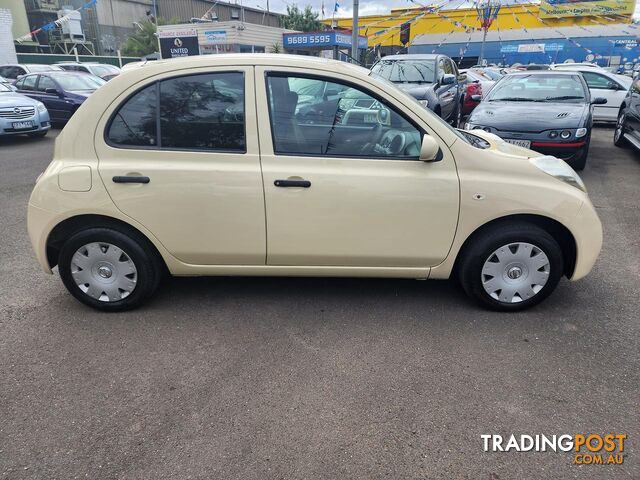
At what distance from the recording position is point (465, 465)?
2223mm

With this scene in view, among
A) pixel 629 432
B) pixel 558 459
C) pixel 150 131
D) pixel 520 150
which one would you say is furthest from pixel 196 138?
pixel 629 432

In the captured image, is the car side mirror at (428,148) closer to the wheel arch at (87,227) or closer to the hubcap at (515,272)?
the hubcap at (515,272)

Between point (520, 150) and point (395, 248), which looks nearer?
point (395, 248)

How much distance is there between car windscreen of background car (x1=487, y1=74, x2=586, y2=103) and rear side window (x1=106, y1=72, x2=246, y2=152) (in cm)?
651

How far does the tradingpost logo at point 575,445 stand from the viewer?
7.42ft

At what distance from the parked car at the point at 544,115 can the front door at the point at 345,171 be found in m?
4.43

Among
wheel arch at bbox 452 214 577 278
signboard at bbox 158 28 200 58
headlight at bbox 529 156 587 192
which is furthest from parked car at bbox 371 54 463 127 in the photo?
signboard at bbox 158 28 200 58

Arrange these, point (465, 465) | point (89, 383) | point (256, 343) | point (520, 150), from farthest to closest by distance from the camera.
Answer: point (520, 150) < point (256, 343) < point (89, 383) < point (465, 465)

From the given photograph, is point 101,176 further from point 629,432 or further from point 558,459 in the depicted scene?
point 629,432

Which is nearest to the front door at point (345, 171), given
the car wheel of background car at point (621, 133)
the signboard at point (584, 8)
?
the car wheel of background car at point (621, 133)

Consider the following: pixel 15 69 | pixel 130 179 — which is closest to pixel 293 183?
pixel 130 179

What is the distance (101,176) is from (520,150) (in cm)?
319

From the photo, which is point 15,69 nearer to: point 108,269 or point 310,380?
point 108,269

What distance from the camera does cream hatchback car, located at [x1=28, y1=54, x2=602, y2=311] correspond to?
10.6ft
